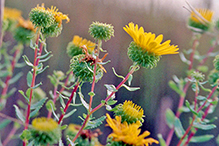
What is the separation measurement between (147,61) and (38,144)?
1.08ft

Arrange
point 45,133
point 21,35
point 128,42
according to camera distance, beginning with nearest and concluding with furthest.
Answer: point 45,133 → point 21,35 → point 128,42

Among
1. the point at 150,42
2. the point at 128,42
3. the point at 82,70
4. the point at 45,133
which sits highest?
the point at 128,42

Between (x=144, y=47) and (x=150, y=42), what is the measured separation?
0.03m

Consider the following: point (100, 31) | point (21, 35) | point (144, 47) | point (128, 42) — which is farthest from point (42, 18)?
point (128, 42)

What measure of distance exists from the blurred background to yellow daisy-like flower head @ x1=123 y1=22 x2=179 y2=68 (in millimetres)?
1434

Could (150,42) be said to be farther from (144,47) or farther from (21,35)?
(21,35)

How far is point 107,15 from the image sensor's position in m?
2.29

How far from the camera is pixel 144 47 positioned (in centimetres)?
57

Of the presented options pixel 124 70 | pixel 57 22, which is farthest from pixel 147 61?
pixel 124 70

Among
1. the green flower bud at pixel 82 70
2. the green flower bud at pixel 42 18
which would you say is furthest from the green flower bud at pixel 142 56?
the green flower bud at pixel 42 18

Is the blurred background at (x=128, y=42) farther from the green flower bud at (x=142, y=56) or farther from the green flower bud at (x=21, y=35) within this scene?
the green flower bud at (x=142, y=56)

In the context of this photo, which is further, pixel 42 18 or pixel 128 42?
pixel 128 42

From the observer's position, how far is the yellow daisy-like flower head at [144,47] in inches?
21.0

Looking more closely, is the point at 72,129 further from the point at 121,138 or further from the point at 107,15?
the point at 107,15
